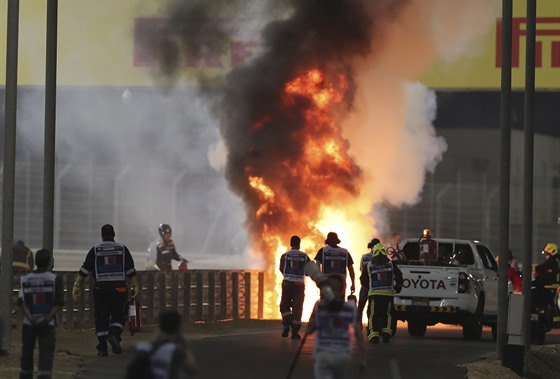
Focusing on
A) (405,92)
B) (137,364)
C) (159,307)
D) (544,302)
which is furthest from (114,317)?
(405,92)

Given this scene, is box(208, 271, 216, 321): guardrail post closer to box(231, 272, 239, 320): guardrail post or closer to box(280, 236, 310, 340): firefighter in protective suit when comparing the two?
box(231, 272, 239, 320): guardrail post

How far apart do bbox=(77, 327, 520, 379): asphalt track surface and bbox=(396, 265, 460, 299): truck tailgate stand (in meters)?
0.82

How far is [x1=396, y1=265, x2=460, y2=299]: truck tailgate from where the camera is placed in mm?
26469

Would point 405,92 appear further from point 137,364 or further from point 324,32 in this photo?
point 137,364

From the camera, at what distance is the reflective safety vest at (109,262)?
20781mm

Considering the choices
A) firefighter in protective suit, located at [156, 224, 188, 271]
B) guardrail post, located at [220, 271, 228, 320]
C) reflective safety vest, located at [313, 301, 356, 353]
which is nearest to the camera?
reflective safety vest, located at [313, 301, 356, 353]

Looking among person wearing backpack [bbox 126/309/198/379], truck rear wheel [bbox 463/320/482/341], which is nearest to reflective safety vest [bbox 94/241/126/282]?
truck rear wheel [bbox 463/320/482/341]

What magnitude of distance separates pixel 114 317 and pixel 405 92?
23.6m

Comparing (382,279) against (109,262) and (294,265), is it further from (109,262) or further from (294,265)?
(109,262)

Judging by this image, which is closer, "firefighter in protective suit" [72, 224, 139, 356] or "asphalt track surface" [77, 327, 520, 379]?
"asphalt track surface" [77, 327, 520, 379]

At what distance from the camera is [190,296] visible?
1168 inches

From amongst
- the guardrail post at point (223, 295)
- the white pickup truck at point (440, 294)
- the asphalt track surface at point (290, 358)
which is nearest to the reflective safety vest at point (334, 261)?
the asphalt track surface at point (290, 358)

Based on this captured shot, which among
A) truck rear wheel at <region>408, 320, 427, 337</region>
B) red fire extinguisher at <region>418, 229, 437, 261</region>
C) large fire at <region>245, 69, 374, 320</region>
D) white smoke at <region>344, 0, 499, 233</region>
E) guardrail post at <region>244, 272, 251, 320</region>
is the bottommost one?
truck rear wheel at <region>408, 320, 427, 337</region>

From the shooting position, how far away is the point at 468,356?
23156 mm
